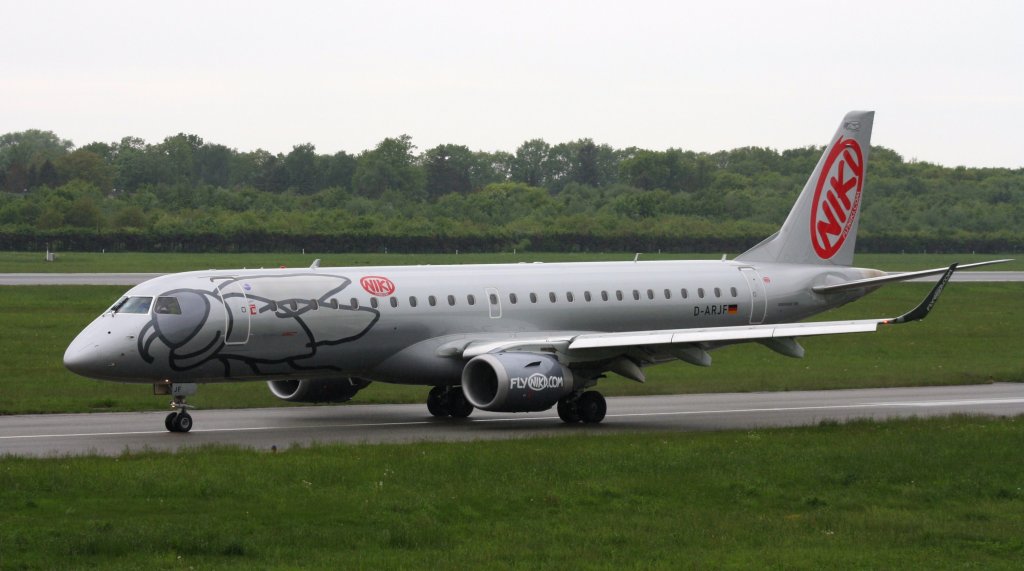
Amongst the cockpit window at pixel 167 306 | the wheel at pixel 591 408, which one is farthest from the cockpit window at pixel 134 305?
the wheel at pixel 591 408

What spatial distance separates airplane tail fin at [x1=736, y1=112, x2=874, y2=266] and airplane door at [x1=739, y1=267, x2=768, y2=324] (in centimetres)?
143

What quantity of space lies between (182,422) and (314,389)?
403cm

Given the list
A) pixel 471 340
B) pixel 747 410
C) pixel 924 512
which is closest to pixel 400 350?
pixel 471 340

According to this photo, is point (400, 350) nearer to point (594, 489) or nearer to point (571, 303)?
point (571, 303)

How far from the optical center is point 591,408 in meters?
31.5

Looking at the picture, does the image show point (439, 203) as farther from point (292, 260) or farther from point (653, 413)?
point (653, 413)

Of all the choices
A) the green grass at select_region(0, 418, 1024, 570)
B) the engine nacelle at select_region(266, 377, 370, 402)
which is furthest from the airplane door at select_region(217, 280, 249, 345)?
the green grass at select_region(0, 418, 1024, 570)

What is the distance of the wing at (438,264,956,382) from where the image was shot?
3011 centimetres

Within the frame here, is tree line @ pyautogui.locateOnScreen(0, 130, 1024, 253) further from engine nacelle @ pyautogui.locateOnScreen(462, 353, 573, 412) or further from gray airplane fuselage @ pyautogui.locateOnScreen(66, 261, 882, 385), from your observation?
engine nacelle @ pyautogui.locateOnScreen(462, 353, 573, 412)

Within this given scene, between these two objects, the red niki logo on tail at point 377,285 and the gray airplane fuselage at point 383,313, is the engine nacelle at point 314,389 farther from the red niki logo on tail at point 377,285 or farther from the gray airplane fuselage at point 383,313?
the red niki logo on tail at point 377,285

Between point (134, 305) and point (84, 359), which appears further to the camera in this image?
point (134, 305)

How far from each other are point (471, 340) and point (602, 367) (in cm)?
281

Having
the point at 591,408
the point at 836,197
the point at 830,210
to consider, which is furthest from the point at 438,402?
the point at 836,197

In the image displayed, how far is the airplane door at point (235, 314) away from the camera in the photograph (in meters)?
29.0
